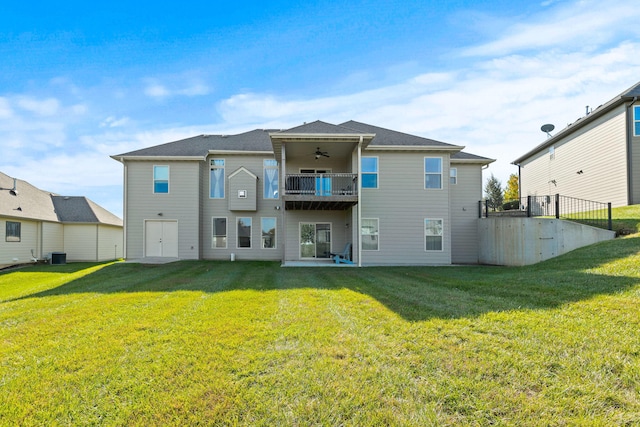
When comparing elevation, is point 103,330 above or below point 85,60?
below

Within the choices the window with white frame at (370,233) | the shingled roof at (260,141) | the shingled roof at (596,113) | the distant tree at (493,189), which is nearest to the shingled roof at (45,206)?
the shingled roof at (260,141)

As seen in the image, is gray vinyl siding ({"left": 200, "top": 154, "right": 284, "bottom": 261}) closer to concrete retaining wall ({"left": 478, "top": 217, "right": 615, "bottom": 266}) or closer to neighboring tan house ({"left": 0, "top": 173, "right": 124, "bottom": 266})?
neighboring tan house ({"left": 0, "top": 173, "right": 124, "bottom": 266})

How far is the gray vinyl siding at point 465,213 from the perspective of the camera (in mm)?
14945

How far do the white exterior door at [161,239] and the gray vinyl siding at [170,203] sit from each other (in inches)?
8.8

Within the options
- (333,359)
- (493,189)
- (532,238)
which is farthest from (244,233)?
(493,189)

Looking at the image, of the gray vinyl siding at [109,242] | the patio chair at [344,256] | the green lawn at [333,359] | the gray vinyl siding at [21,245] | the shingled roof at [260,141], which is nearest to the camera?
the green lawn at [333,359]

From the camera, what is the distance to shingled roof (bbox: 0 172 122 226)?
15664 millimetres

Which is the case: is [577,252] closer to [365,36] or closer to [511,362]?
[511,362]

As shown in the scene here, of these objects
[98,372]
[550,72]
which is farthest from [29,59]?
[550,72]

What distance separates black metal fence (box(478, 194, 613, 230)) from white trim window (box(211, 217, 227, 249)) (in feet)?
42.6

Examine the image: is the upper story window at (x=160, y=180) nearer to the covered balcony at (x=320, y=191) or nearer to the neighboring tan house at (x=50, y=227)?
the covered balcony at (x=320, y=191)

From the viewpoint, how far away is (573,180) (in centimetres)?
1695

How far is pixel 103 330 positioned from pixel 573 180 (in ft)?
71.7

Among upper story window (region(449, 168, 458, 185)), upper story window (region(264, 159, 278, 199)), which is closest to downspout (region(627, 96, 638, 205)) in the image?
upper story window (region(449, 168, 458, 185))
